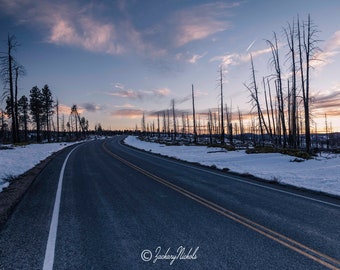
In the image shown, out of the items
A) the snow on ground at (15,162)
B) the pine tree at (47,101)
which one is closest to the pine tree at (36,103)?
the pine tree at (47,101)

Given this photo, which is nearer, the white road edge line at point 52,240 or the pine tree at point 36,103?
the white road edge line at point 52,240

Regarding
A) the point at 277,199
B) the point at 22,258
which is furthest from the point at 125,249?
the point at 277,199

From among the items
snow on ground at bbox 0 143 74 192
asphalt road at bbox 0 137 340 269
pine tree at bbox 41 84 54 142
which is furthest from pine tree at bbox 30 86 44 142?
asphalt road at bbox 0 137 340 269

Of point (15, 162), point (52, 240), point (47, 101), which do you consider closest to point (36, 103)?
point (47, 101)

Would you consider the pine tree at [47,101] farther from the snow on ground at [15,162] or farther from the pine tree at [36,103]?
the snow on ground at [15,162]

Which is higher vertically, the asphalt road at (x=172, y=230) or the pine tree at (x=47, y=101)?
the pine tree at (x=47, y=101)

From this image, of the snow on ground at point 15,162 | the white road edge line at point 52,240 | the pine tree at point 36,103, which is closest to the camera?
the white road edge line at point 52,240

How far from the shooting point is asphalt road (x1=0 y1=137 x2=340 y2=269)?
4.03m

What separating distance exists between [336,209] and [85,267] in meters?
6.48

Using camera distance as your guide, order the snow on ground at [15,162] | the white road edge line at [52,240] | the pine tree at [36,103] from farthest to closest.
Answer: the pine tree at [36,103] → the snow on ground at [15,162] → the white road edge line at [52,240]

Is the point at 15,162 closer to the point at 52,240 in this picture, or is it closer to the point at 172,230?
the point at 52,240

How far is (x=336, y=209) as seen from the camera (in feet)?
22.7

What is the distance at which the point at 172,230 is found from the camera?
5.28 m

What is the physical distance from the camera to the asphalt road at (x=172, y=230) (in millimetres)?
4031
